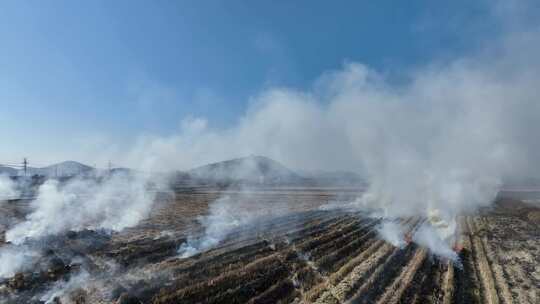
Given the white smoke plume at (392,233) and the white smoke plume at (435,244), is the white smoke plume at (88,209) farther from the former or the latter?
the white smoke plume at (435,244)

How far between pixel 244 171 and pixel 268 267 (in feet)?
→ 393

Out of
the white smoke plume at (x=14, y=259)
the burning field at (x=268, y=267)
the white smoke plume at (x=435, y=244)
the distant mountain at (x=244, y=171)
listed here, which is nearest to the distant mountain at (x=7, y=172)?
the distant mountain at (x=244, y=171)

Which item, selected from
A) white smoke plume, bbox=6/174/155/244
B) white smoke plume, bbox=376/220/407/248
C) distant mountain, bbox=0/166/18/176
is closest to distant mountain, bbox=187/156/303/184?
distant mountain, bbox=0/166/18/176

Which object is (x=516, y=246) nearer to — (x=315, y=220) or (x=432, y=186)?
(x=315, y=220)

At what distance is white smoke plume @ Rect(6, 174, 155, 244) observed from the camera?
86.3ft

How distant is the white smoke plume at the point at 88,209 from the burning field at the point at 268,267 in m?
3.33

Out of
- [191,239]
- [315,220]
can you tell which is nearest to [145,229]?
[191,239]

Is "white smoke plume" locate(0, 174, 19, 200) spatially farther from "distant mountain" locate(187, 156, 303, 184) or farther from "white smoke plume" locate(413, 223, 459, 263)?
"distant mountain" locate(187, 156, 303, 184)

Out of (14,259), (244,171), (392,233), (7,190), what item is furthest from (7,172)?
(392,233)

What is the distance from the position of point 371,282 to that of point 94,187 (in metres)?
51.4

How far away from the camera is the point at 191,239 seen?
24.1m

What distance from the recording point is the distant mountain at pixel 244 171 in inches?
5224

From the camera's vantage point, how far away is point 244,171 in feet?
448

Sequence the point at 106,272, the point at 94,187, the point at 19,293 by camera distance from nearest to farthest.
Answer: the point at 19,293 < the point at 106,272 < the point at 94,187
